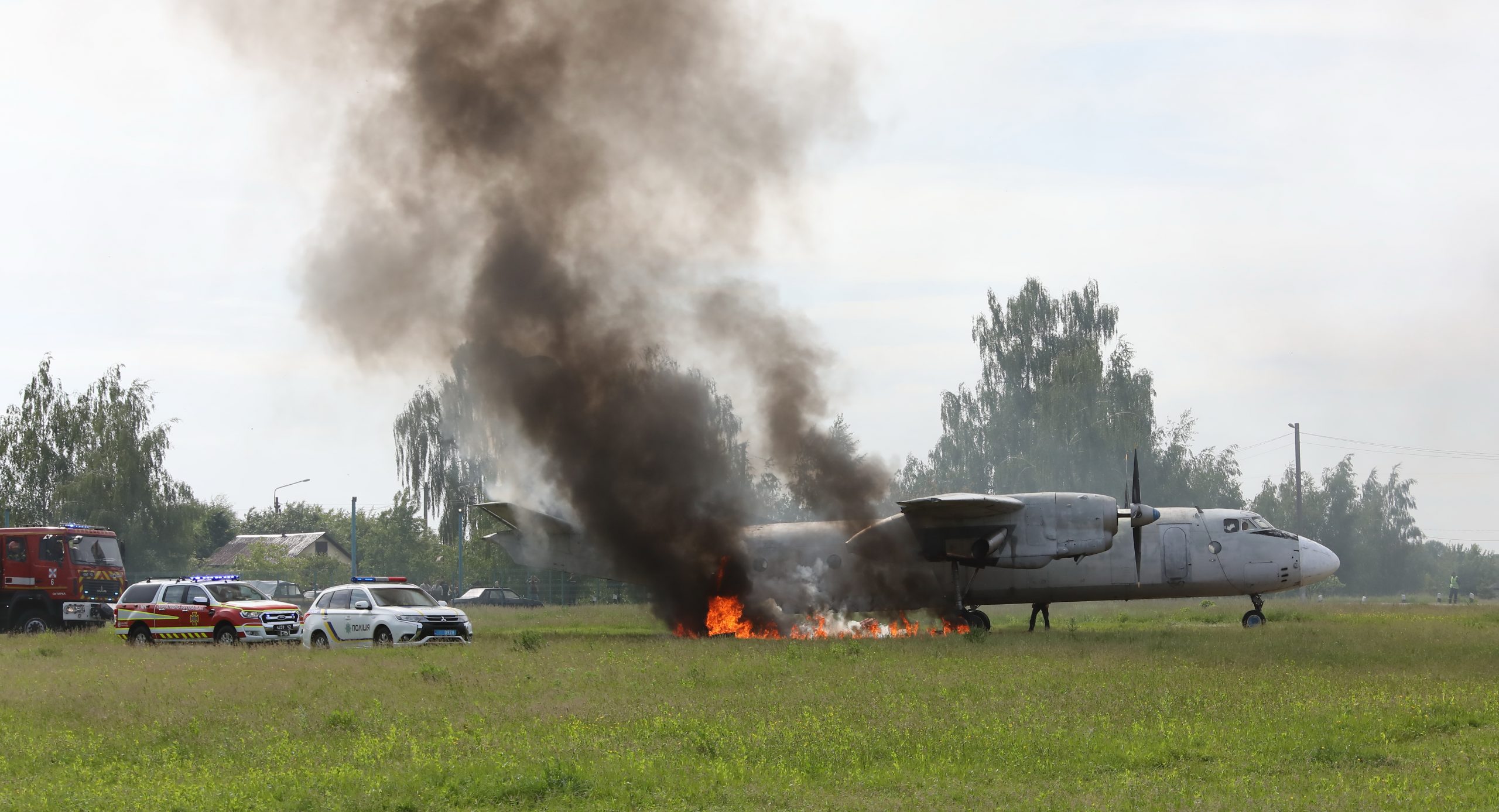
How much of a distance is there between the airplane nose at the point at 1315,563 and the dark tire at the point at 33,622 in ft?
116

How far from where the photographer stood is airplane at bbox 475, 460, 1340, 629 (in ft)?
96.3

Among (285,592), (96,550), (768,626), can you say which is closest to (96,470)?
(285,592)

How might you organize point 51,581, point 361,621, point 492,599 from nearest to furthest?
point 361,621, point 51,581, point 492,599

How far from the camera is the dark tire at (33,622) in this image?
36.0 metres

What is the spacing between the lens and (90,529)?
124 ft

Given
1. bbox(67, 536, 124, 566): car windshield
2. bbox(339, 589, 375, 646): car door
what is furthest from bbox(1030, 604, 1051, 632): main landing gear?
bbox(67, 536, 124, 566): car windshield

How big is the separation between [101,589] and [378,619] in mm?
14447

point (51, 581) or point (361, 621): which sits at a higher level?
point (51, 581)

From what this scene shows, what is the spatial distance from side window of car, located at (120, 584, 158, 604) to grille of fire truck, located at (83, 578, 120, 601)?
19.5ft

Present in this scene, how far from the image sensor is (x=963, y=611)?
1200 inches

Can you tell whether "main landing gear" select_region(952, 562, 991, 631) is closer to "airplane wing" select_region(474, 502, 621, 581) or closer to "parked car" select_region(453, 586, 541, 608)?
"airplane wing" select_region(474, 502, 621, 581)

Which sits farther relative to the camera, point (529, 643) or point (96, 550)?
point (96, 550)

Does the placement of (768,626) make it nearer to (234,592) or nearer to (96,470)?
(234,592)

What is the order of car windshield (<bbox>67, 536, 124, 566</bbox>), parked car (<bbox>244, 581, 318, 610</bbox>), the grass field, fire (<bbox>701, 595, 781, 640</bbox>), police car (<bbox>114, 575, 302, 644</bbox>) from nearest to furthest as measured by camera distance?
the grass field
police car (<bbox>114, 575, 302, 644</bbox>)
fire (<bbox>701, 595, 781, 640</bbox>)
car windshield (<bbox>67, 536, 124, 566</bbox>)
parked car (<bbox>244, 581, 318, 610</bbox>)
